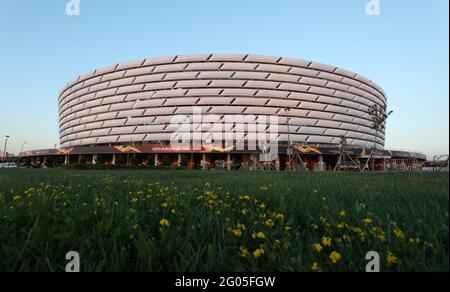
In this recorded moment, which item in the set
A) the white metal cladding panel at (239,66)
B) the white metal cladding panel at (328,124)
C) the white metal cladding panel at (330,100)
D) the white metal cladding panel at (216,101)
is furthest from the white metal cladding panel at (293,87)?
the white metal cladding panel at (216,101)

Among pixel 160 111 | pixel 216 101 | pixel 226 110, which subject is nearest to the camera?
pixel 226 110

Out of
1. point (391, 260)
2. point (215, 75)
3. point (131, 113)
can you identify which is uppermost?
point (215, 75)

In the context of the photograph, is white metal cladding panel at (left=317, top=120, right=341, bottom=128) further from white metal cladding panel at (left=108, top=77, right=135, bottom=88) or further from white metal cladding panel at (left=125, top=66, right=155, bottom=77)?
white metal cladding panel at (left=108, top=77, right=135, bottom=88)

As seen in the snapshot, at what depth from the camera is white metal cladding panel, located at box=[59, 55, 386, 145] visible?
56.9m

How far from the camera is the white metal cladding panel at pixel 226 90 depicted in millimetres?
56938

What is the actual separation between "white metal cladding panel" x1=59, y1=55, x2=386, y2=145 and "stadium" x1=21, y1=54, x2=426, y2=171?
0.24 m

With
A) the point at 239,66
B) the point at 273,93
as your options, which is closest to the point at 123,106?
the point at 239,66

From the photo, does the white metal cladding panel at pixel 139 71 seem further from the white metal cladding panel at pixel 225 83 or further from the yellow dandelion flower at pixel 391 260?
the yellow dandelion flower at pixel 391 260

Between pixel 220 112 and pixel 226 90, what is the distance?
5.59 m

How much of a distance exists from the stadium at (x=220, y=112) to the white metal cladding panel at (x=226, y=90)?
240 mm

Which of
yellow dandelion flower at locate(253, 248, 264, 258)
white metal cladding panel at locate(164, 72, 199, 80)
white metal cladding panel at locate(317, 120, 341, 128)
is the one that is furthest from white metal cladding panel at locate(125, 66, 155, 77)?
yellow dandelion flower at locate(253, 248, 264, 258)

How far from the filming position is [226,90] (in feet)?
187

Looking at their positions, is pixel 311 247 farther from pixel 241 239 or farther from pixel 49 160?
pixel 49 160

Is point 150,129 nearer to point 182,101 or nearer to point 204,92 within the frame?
point 182,101
